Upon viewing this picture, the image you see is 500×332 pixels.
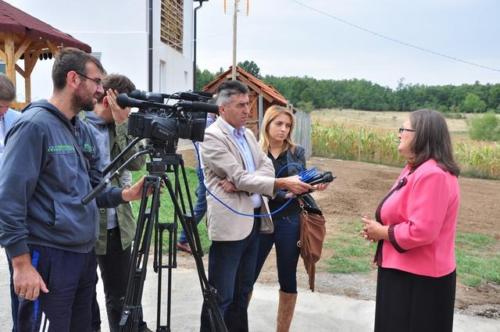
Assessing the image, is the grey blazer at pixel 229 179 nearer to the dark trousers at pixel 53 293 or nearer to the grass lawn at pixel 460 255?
the dark trousers at pixel 53 293

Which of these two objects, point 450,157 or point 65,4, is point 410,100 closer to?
point 65,4

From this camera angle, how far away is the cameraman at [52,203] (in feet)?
6.74

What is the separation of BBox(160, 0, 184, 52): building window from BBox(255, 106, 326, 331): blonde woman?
13.6 metres

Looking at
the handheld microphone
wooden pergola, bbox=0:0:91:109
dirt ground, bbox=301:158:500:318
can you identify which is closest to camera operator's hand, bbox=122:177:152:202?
the handheld microphone

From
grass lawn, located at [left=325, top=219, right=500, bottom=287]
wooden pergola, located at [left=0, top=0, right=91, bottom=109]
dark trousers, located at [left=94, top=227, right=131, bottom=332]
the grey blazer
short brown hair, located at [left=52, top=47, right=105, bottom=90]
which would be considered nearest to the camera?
short brown hair, located at [left=52, top=47, right=105, bottom=90]

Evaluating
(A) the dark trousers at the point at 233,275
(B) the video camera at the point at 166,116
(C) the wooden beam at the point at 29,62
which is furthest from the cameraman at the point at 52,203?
(C) the wooden beam at the point at 29,62

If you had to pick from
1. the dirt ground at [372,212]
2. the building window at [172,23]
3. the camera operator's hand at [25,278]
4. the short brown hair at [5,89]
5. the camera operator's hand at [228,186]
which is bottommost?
the dirt ground at [372,212]

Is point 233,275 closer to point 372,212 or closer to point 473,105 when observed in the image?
point 372,212

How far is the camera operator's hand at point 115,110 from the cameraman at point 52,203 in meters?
0.57

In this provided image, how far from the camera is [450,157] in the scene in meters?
2.72

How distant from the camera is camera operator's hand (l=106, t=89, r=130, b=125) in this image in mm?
2994

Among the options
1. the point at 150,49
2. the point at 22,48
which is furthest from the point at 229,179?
the point at 150,49

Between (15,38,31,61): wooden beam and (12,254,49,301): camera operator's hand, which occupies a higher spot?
(15,38,31,61): wooden beam

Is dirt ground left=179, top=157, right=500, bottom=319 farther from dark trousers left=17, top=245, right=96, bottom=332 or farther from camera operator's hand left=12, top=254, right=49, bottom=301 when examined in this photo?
camera operator's hand left=12, top=254, right=49, bottom=301
